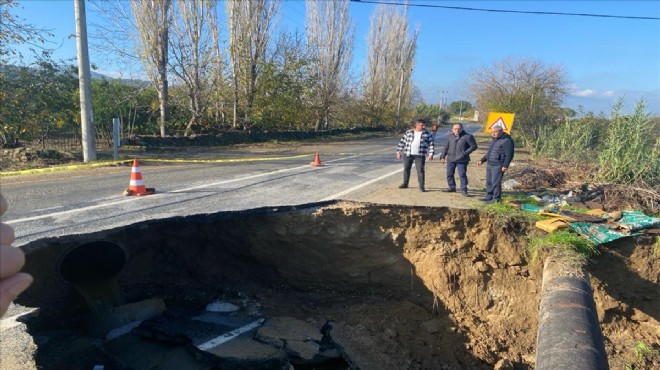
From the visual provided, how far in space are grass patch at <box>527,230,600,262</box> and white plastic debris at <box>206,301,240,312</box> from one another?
4253 mm

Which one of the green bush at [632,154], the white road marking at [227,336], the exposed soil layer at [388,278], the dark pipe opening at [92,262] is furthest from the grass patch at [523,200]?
the dark pipe opening at [92,262]

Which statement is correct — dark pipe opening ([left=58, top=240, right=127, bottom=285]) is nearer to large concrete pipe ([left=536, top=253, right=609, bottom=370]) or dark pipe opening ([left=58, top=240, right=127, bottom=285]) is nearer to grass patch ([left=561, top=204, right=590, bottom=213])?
large concrete pipe ([left=536, top=253, right=609, bottom=370])

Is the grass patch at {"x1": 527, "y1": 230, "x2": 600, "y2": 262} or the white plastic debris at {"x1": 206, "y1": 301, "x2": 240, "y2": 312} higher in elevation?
the grass patch at {"x1": 527, "y1": 230, "x2": 600, "y2": 262}

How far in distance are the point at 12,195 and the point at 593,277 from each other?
9.28 m

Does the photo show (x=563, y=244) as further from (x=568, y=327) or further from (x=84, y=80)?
(x=84, y=80)

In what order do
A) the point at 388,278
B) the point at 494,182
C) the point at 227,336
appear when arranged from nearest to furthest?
1. the point at 227,336
2. the point at 388,278
3. the point at 494,182

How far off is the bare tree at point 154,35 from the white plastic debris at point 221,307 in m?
12.7

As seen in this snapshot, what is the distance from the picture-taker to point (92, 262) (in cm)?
502

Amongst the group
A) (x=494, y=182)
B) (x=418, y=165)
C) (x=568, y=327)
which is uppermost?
(x=418, y=165)

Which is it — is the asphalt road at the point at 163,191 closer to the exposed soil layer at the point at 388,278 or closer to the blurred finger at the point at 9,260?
the exposed soil layer at the point at 388,278

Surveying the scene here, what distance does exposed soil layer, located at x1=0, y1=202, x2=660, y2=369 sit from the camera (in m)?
5.62

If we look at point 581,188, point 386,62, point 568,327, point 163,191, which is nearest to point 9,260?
point 568,327

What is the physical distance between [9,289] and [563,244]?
5.76 meters

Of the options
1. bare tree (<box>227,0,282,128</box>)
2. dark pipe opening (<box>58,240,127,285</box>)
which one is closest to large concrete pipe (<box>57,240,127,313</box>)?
dark pipe opening (<box>58,240,127,285</box>)
